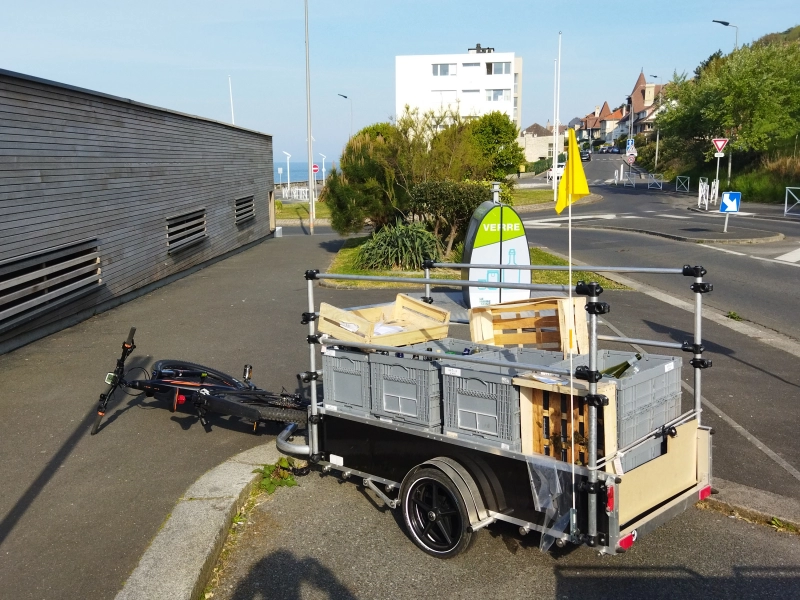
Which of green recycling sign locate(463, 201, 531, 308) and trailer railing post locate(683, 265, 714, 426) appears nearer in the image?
trailer railing post locate(683, 265, 714, 426)

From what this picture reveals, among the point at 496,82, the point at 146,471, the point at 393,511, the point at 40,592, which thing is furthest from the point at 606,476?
the point at 496,82

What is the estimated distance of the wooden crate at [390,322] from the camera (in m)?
5.34

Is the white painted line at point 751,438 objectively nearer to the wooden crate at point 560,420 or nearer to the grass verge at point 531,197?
Result: the wooden crate at point 560,420

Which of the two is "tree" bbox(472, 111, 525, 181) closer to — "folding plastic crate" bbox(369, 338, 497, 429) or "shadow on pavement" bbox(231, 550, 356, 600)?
"folding plastic crate" bbox(369, 338, 497, 429)

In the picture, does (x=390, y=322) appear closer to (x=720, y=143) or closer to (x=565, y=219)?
(x=720, y=143)

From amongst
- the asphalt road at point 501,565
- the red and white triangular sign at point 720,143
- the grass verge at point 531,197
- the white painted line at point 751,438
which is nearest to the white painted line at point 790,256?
the red and white triangular sign at point 720,143

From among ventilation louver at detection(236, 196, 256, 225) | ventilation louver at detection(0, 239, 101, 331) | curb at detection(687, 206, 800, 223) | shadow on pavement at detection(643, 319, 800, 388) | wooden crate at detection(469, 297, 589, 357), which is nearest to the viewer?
wooden crate at detection(469, 297, 589, 357)

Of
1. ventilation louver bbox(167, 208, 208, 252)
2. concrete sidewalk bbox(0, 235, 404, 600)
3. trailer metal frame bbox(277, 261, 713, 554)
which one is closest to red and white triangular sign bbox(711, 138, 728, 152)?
ventilation louver bbox(167, 208, 208, 252)

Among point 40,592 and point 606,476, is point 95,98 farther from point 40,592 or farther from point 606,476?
point 606,476

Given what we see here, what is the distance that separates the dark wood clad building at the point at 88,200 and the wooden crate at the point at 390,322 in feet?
20.4

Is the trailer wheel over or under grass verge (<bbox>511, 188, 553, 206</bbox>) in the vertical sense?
under

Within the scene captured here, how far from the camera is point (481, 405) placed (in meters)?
4.45

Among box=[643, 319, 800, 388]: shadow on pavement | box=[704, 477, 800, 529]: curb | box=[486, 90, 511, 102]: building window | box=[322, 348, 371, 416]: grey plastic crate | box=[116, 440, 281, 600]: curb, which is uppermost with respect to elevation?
box=[486, 90, 511, 102]: building window

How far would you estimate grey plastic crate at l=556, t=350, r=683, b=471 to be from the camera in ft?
13.7
